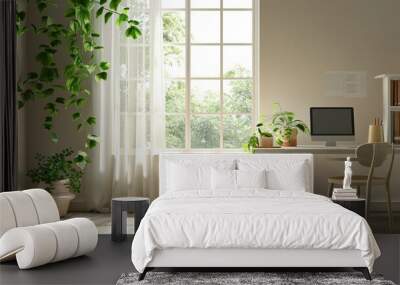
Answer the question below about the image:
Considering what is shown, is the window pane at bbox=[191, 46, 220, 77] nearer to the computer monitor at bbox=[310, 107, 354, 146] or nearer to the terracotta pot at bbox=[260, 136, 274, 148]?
the terracotta pot at bbox=[260, 136, 274, 148]

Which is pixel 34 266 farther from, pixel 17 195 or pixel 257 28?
pixel 257 28

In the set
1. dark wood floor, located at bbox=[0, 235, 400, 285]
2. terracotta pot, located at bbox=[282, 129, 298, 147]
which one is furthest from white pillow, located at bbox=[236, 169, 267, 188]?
terracotta pot, located at bbox=[282, 129, 298, 147]

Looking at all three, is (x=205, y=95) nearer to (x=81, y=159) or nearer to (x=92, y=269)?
(x=81, y=159)

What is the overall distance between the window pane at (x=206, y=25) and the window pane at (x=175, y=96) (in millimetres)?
578

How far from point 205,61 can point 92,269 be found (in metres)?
3.68

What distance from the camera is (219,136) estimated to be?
7.71 metres

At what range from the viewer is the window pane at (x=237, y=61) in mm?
7676

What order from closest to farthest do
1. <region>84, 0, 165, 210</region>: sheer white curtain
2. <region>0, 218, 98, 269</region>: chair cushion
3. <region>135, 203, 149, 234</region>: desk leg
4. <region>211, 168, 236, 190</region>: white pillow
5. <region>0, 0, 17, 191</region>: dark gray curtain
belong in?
<region>0, 218, 98, 269</region>: chair cushion, <region>135, 203, 149, 234</region>: desk leg, <region>211, 168, 236, 190</region>: white pillow, <region>0, 0, 17, 191</region>: dark gray curtain, <region>84, 0, 165, 210</region>: sheer white curtain

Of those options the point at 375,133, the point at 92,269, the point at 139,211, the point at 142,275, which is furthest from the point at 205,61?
the point at 142,275

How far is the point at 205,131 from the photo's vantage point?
25.3ft

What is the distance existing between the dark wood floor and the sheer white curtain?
2.16m

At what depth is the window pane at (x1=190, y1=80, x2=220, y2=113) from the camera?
7.69 metres

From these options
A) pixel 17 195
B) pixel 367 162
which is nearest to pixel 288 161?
pixel 367 162

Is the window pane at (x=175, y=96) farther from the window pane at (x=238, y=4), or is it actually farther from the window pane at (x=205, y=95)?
the window pane at (x=238, y=4)
